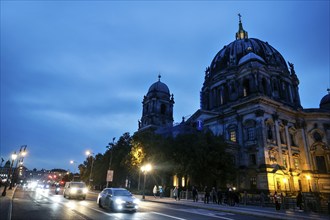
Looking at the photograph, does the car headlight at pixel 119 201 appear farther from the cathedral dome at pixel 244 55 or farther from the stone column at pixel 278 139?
the cathedral dome at pixel 244 55

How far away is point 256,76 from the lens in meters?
49.6

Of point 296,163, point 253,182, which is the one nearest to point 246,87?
point 296,163

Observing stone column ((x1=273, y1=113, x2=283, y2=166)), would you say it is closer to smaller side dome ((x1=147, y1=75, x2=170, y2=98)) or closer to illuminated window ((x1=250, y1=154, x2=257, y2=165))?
illuminated window ((x1=250, y1=154, x2=257, y2=165))

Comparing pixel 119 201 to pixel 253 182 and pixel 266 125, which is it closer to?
pixel 253 182

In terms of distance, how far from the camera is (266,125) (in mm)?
41406

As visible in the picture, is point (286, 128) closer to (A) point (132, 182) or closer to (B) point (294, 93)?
(B) point (294, 93)

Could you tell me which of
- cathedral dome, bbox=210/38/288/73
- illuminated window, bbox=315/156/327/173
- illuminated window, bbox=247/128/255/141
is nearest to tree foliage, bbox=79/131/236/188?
illuminated window, bbox=247/128/255/141

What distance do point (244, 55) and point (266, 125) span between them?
81.4ft

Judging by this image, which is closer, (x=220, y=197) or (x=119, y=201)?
(x=119, y=201)

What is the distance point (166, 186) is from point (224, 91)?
29641 millimetres

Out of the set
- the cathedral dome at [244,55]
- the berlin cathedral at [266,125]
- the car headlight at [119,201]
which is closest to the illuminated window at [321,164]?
the berlin cathedral at [266,125]

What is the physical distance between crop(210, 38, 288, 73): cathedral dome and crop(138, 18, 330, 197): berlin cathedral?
0.85ft

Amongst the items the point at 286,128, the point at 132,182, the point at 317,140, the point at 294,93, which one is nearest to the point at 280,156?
the point at 286,128

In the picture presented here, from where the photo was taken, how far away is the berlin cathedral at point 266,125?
Answer: 39.1m
